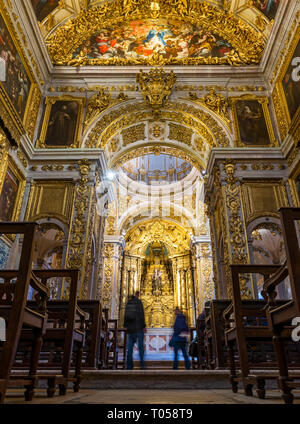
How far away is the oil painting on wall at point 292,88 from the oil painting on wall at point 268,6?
2183mm

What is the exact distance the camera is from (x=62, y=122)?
1140cm

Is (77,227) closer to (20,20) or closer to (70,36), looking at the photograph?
(20,20)

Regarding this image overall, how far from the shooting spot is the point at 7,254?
29.4 feet

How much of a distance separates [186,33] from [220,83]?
2776mm

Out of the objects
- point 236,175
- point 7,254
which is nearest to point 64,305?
point 7,254

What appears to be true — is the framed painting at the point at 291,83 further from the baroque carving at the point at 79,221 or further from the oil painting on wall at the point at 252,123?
the baroque carving at the point at 79,221

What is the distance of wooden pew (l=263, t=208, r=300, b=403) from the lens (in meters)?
2.37

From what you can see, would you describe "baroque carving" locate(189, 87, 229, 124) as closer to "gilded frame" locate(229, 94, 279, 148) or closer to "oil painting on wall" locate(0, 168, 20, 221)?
"gilded frame" locate(229, 94, 279, 148)

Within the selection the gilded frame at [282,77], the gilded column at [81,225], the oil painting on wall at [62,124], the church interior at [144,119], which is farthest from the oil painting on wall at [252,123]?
the oil painting on wall at [62,124]

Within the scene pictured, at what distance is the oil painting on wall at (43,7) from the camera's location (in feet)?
35.1

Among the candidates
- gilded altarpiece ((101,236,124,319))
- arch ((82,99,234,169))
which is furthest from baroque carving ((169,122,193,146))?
gilded altarpiece ((101,236,124,319))

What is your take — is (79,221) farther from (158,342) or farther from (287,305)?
(158,342)

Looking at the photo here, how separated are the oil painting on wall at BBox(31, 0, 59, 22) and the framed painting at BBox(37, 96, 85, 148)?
268 centimetres

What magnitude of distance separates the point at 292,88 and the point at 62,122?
7458 millimetres
